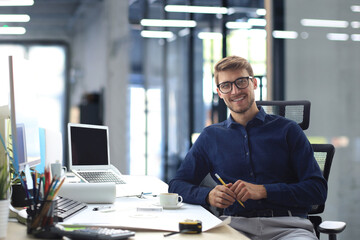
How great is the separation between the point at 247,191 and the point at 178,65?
6976mm

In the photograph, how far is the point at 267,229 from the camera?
7.32ft

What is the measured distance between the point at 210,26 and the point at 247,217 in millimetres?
6067

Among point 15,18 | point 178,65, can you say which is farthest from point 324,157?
point 15,18

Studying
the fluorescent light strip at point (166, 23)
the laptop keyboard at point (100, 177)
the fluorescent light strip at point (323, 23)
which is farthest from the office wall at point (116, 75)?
the laptop keyboard at point (100, 177)

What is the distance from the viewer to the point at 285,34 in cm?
493

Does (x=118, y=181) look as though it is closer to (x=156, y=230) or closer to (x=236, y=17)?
(x=156, y=230)

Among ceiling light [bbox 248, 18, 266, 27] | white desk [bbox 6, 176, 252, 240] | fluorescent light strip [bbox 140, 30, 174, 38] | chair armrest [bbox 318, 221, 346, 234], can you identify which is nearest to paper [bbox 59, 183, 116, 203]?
white desk [bbox 6, 176, 252, 240]

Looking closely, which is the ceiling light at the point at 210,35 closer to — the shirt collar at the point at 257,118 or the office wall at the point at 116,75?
the office wall at the point at 116,75

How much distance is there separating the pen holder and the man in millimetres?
877

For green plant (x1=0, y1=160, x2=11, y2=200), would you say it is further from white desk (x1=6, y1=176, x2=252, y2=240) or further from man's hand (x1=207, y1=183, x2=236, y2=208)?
man's hand (x1=207, y1=183, x2=236, y2=208)

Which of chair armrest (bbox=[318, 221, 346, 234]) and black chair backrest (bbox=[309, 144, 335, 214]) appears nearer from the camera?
chair armrest (bbox=[318, 221, 346, 234])

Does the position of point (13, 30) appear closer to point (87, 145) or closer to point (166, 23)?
point (166, 23)

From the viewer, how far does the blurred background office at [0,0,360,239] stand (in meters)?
4.28

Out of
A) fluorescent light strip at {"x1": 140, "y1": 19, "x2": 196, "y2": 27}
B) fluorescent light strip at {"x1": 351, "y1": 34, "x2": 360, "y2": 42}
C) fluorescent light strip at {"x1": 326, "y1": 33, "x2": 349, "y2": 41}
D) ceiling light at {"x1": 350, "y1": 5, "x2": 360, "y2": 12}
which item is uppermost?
fluorescent light strip at {"x1": 140, "y1": 19, "x2": 196, "y2": 27}
